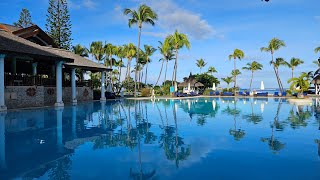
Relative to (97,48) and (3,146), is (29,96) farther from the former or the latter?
(97,48)

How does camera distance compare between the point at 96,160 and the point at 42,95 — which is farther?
the point at 42,95

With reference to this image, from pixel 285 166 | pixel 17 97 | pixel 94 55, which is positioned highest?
pixel 94 55

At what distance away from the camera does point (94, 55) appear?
5259 cm

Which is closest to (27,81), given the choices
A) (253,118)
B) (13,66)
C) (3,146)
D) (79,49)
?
(13,66)

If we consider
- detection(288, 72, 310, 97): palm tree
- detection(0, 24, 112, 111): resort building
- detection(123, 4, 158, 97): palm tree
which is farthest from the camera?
detection(123, 4, 158, 97): palm tree

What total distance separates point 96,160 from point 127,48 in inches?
1872

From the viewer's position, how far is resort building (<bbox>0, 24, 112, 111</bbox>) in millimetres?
17797

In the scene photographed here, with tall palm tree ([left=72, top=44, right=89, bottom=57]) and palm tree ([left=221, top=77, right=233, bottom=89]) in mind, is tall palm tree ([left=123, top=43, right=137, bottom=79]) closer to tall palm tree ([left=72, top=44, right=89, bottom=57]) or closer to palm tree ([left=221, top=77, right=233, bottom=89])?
tall palm tree ([left=72, top=44, right=89, bottom=57])

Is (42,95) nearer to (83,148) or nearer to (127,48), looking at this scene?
(83,148)

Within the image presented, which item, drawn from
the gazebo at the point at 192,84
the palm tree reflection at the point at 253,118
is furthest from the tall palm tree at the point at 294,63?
the palm tree reflection at the point at 253,118

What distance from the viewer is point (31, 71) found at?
24594 mm

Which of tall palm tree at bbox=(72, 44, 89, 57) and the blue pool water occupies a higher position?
tall palm tree at bbox=(72, 44, 89, 57)

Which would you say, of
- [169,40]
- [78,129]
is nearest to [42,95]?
[78,129]

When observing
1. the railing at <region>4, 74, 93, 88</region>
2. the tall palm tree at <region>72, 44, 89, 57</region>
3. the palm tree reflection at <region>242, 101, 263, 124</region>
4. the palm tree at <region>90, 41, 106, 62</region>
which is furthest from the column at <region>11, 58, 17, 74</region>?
the palm tree at <region>90, 41, 106, 62</region>
